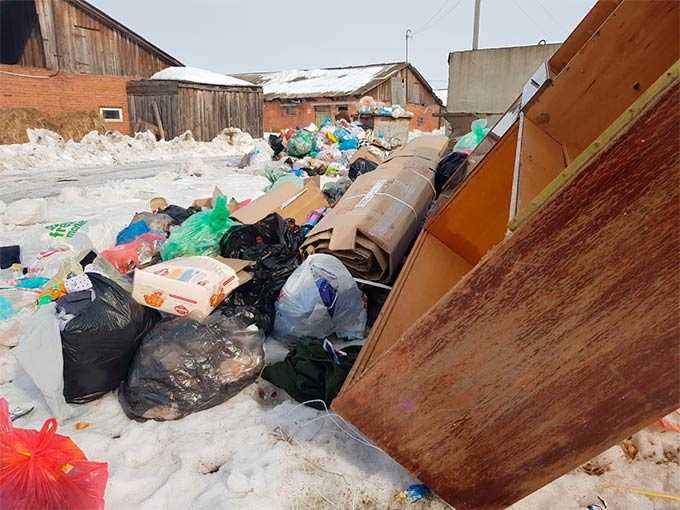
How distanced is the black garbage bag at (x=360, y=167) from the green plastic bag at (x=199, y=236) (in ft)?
9.15

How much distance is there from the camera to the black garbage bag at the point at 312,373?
6.62 ft

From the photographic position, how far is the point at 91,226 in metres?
4.63

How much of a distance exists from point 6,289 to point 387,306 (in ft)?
9.99

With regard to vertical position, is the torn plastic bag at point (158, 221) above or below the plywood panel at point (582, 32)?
below

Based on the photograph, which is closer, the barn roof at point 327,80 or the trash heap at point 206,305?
the trash heap at point 206,305

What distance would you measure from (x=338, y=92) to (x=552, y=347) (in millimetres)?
23339

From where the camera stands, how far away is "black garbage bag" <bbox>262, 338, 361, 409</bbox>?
6.62 feet

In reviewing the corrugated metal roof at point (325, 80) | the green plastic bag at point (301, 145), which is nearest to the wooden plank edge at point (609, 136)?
the green plastic bag at point (301, 145)

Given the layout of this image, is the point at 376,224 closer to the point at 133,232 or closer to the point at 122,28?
the point at 133,232

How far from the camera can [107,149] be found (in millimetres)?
13438

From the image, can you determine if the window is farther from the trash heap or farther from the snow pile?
the trash heap

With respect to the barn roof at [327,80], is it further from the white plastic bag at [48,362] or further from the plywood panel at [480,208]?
the white plastic bag at [48,362]

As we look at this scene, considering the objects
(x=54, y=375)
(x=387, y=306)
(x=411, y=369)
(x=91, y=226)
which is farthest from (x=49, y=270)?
(x=411, y=369)

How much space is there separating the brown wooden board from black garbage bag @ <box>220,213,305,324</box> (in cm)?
138
